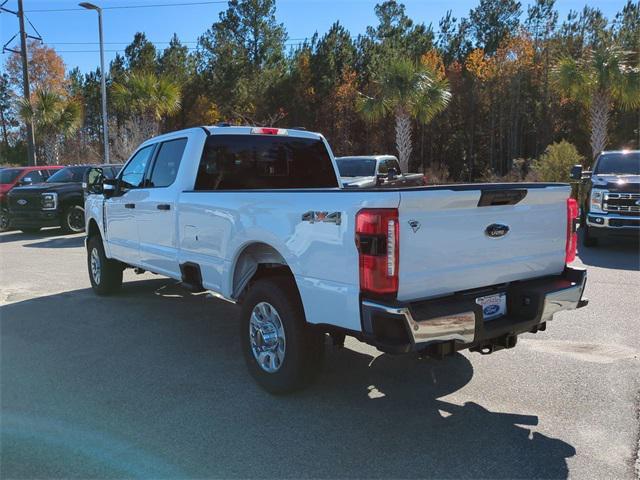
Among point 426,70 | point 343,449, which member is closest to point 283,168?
point 343,449

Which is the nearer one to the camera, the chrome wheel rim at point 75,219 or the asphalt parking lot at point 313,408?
the asphalt parking lot at point 313,408

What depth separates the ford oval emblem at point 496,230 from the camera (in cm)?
367

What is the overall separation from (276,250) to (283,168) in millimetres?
2058

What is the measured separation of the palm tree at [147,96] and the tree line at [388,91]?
6 centimetres

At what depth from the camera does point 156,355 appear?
519 centimetres

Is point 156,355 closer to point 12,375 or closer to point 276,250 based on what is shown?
point 12,375

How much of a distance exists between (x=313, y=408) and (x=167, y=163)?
3.20 metres

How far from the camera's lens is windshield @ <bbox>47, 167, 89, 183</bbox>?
15.7 metres

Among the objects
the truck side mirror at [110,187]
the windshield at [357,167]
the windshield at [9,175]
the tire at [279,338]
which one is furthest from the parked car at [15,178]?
the tire at [279,338]

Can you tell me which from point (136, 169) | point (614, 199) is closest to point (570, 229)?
point (136, 169)

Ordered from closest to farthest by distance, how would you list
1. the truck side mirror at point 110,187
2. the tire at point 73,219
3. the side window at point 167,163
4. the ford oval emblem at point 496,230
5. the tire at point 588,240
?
the ford oval emblem at point 496,230 → the side window at point 167,163 → the truck side mirror at point 110,187 → the tire at point 588,240 → the tire at point 73,219

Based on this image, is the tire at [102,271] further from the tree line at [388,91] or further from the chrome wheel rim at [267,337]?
the tree line at [388,91]

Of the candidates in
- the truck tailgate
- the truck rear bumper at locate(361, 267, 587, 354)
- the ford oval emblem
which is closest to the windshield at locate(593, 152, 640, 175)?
the truck tailgate

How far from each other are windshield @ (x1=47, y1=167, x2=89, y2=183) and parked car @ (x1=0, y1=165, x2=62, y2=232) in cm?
127
